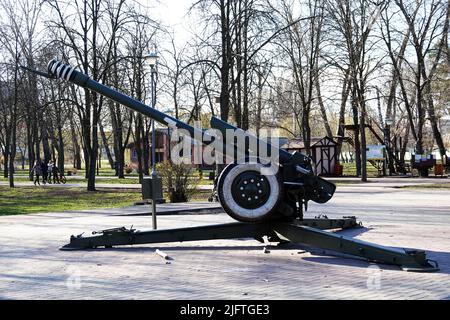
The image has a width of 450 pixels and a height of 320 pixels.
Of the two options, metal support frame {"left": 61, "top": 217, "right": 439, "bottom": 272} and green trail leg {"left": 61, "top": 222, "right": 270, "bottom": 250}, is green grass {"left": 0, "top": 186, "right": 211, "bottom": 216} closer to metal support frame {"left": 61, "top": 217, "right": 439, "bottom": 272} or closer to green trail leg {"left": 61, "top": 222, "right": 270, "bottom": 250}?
green trail leg {"left": 61, "top": 222, "right": 270, "bottom": 250}

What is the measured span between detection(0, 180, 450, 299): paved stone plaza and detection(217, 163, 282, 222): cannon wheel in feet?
2.30

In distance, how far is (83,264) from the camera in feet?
29.9

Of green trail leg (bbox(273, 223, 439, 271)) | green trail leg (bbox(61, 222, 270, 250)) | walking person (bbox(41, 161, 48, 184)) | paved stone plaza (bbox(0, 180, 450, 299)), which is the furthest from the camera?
walking person (bbox(41, 161, 48, 184))

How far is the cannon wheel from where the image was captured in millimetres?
9164

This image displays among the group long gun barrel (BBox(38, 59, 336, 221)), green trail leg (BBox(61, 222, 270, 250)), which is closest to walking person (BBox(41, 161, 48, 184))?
green trail leg (BBox(61, 222, 270, 250))

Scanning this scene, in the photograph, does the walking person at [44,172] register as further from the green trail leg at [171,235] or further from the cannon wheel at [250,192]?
the cannon wheel at [250,192]

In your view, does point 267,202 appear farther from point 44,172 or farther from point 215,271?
point 44,172

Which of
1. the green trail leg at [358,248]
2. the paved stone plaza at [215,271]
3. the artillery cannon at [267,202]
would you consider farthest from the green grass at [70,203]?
the green trail leg at [358,248]

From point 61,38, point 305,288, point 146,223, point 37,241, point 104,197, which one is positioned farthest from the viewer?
point 61,38

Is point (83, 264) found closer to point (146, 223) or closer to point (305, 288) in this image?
point (305, 288)

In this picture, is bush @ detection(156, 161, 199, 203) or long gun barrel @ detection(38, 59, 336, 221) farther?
bush @ detection(156, 161, 199, 203)

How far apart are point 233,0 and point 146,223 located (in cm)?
1042

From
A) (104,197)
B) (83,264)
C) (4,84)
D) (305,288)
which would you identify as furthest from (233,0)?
(4,84)

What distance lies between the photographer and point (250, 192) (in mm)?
9227
